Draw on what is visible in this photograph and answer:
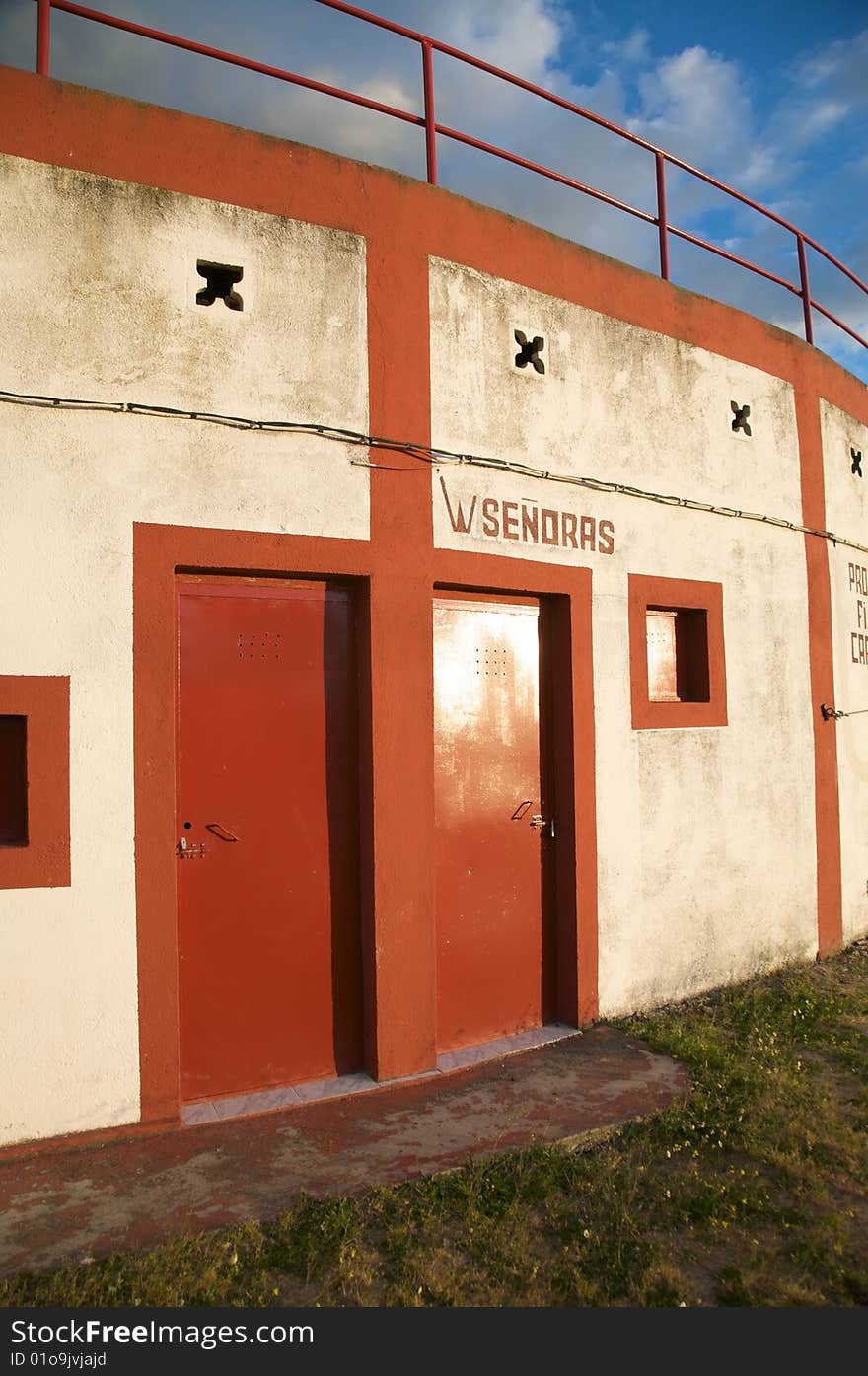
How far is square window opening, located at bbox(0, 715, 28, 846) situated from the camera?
3928 mm

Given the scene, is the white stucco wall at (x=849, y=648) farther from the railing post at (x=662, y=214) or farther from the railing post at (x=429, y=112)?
the railing post at (x=429, y=112)

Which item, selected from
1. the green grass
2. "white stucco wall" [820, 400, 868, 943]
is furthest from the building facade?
"white stucco wall" [820, 400, 868, 943]

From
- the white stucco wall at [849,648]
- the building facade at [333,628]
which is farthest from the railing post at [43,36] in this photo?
the white stucco wall at [849,648]

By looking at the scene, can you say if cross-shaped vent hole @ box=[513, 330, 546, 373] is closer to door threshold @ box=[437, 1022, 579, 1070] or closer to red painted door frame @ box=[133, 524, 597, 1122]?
red painted door frame @ box=[133, 524, 597, 1122]

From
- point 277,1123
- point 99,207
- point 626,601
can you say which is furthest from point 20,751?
point 626,601

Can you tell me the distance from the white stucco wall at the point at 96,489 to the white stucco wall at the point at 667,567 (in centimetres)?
116

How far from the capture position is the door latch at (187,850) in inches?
168

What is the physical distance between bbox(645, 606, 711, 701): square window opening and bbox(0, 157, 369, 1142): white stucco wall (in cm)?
286

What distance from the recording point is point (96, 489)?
4000mm

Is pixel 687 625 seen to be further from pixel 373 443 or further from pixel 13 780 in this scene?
pixel 13 780

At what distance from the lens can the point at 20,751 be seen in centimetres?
394

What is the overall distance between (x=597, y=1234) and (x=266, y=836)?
7.27 feet

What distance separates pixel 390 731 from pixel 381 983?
126 centimetres

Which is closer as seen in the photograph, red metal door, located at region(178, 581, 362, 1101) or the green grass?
the green grass
